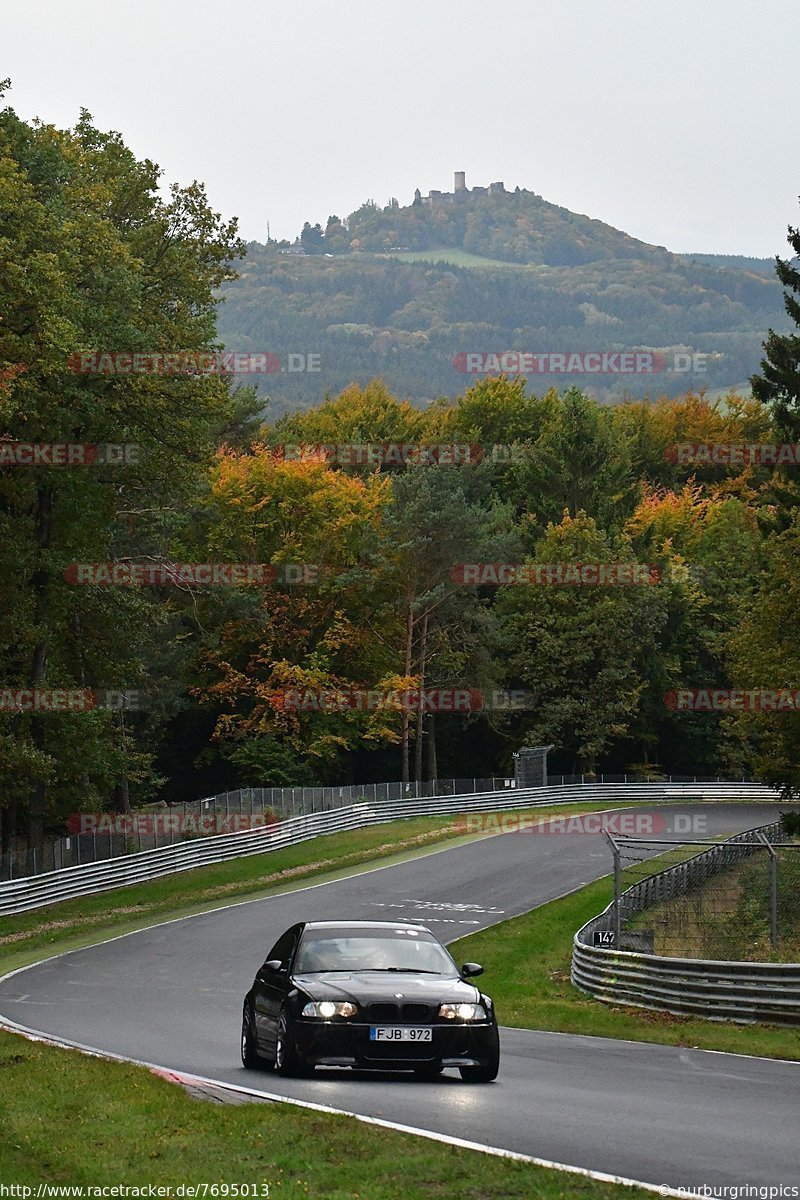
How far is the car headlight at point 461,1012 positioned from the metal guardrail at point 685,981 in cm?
760

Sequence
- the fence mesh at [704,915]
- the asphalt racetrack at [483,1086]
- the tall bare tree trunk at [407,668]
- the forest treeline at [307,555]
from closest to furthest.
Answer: the asphalt racetrack at [483,1086] < the fence mesh at [704,915] < the forest treeline at [307,555] < the tall bare tree trunk at [407,668]

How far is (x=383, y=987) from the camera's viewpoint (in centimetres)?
1400

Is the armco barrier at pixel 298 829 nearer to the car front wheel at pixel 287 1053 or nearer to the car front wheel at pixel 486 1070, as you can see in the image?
the car front wheel at pixel 287 1053

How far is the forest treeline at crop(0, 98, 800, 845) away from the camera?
1553 inches

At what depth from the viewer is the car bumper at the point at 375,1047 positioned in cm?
1366

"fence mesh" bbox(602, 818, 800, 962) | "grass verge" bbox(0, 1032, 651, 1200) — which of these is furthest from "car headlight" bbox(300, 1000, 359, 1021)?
"fence mesh" bbox(602, 818, 800, 962)

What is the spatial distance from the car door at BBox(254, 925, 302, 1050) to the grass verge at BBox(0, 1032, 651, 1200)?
7.19 ft

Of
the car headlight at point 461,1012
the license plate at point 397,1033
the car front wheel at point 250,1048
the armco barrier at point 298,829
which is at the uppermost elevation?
the car headlight at point 461,1012

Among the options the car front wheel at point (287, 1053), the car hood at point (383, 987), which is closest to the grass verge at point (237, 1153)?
the car front wheel at point (287, 1053)

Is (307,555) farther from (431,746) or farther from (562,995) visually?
(562,995)

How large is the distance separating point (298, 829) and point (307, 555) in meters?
22.5

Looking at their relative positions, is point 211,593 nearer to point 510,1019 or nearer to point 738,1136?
point 510,1019

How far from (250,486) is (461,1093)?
6382 centimetres

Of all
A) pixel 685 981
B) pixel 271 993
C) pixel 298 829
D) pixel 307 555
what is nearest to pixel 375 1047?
pixel 271 993
